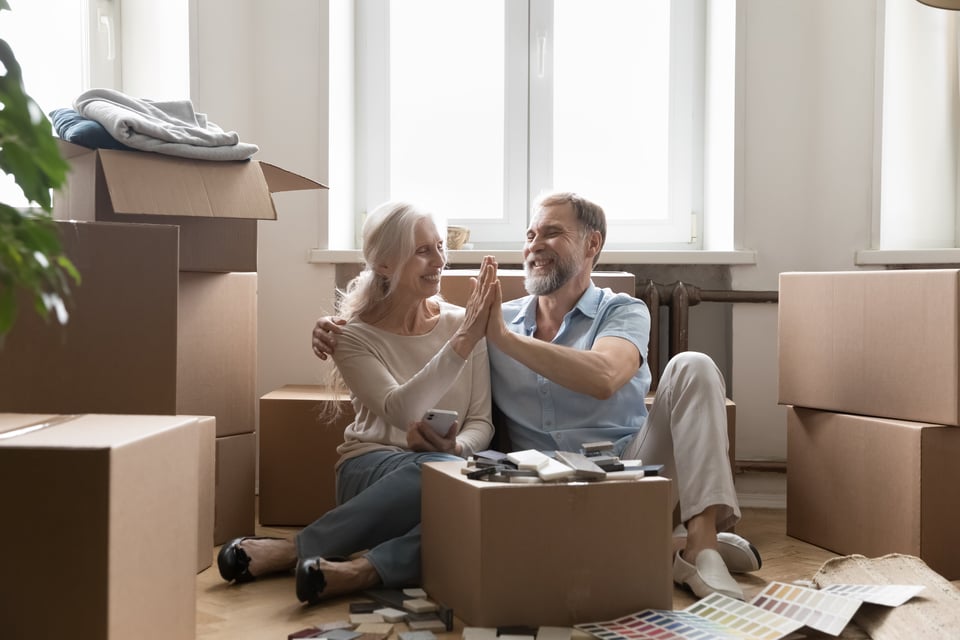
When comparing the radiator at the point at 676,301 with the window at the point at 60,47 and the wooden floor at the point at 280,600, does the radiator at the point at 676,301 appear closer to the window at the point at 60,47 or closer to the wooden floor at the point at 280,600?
the wooden floor at the point at 280,600

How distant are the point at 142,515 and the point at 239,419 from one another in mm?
1186

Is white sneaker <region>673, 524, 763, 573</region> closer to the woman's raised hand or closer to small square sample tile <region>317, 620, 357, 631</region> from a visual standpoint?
the woman's raised hand

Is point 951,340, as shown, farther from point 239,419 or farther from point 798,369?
point 239,419

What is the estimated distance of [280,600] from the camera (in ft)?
6.84

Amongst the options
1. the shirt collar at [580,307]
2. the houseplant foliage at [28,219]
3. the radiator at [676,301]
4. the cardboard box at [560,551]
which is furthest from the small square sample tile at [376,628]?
the radiator at [676,301]

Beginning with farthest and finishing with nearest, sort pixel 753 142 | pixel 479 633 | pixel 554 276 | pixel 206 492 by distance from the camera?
pixel 753 142 → pixel 554 276 → pixel 206 492 → pixel 479 633

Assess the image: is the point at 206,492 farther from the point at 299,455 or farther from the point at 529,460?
the point at 529,460

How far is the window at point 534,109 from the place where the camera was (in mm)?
3463

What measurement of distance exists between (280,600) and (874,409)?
1504mm

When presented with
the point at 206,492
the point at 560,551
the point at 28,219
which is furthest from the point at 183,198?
the point at 28,219

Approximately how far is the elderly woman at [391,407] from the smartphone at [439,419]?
2 centimetres

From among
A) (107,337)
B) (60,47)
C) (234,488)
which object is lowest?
(234,488)

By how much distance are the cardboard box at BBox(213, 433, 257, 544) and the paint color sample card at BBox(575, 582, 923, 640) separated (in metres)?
1.15

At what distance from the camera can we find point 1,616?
1292mm
